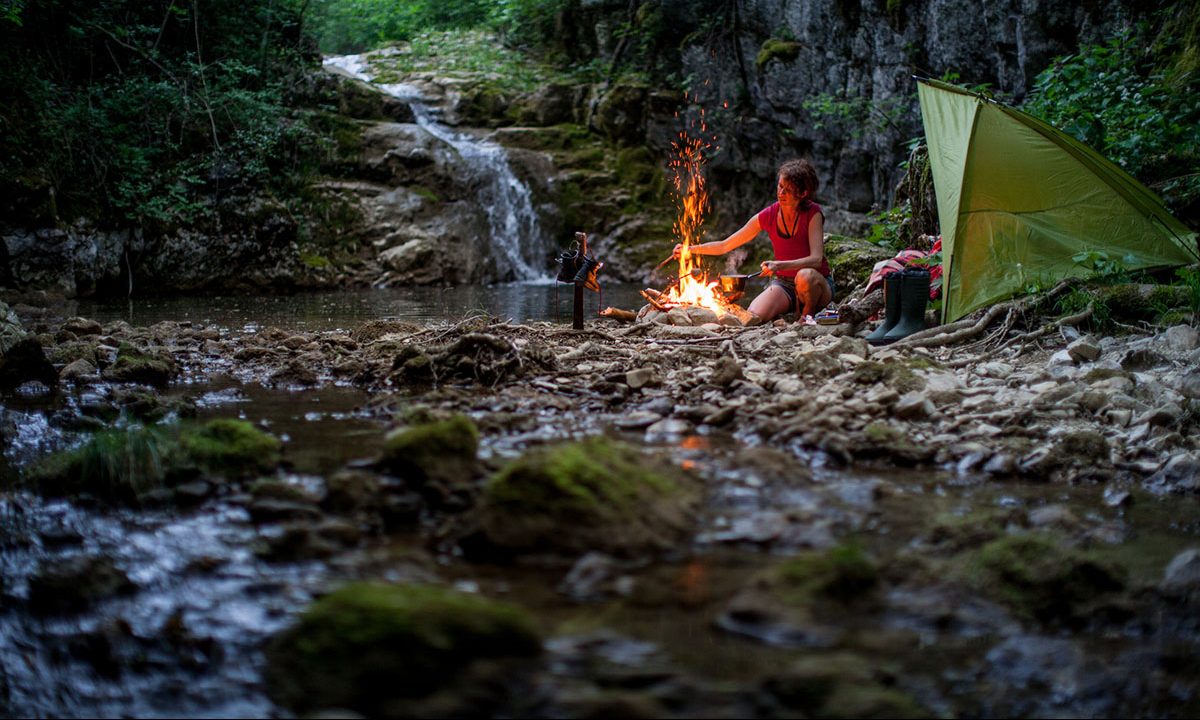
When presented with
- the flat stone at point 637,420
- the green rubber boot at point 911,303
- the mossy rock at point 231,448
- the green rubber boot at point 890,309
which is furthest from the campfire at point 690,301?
the mossy rock at point 231,448

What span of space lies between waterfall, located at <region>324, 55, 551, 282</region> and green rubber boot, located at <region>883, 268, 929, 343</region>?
11.8 m

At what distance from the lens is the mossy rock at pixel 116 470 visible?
138 inches

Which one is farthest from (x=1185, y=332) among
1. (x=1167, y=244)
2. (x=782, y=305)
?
(x=782, y=305)

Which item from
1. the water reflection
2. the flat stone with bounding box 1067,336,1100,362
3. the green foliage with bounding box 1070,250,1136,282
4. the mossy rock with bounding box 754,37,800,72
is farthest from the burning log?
the mossy rock with bounding box 754,37,800,72

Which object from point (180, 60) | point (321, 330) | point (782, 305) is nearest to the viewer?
point (782, 305)

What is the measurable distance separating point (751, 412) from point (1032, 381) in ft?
5.84

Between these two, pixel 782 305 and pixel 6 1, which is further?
pixel 6 1

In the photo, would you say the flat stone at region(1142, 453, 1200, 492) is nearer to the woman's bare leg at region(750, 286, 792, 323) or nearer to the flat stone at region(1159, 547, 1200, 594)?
the flat stone at region(1159, 547, 1200, 594)

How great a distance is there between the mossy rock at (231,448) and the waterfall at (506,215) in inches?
553

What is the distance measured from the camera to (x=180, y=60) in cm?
1606

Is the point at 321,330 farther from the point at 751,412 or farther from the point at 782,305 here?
the point at 751,412

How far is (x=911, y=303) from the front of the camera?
22.1 ft

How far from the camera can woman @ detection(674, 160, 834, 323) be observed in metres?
7.66

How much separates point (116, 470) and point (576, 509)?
6.37 ft
